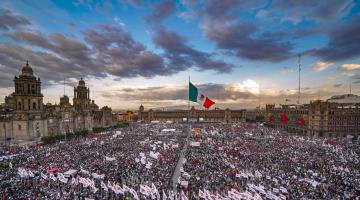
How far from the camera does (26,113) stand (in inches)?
2072

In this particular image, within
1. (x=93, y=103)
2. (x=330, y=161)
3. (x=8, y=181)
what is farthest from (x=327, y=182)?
(x=93, y=103)

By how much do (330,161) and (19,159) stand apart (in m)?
44.8

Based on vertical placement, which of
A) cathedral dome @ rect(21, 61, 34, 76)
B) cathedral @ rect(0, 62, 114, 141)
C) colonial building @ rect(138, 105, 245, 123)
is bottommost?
colonial building @ rect(138, 105, 245, 123)

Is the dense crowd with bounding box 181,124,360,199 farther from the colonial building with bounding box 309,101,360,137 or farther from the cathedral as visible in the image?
the cathedral

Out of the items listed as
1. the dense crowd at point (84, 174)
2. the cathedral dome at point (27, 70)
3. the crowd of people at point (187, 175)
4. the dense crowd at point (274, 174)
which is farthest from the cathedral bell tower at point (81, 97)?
the dense crowd at point (274, 174)

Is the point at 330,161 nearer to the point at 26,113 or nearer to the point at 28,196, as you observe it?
the point at 28,196

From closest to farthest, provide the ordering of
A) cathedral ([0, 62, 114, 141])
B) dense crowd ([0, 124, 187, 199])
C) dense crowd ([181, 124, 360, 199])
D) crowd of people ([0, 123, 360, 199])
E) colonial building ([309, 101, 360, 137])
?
crowd of people ([0, 123, 360, 199]), dense crowd ([0, 124, 187, 199]), dense crowd ([181, 124, 360, 199]), cathedral ([0, 62, 114, 141]), colonial building ([309, 101, 360, 137])

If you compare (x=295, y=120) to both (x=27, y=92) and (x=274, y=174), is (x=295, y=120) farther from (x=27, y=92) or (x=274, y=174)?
(x=27, y=92)

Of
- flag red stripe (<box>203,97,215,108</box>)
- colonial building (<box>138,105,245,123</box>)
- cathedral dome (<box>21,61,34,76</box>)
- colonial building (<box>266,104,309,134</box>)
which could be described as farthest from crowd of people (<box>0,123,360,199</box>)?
colonial building (<box>138,105,245,123</box>)

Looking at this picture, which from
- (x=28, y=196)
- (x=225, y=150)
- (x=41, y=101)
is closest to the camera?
(x=28, y=196)

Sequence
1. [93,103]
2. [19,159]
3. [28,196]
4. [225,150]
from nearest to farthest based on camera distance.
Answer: [28,196] → [19,159] → [225,150] → [93,103]

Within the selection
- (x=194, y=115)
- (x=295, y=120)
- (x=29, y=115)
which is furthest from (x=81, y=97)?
(x=295, y=120)

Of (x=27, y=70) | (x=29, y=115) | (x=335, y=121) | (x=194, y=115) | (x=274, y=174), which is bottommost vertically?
(x=194, y=115)

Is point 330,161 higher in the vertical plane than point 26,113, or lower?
lower
